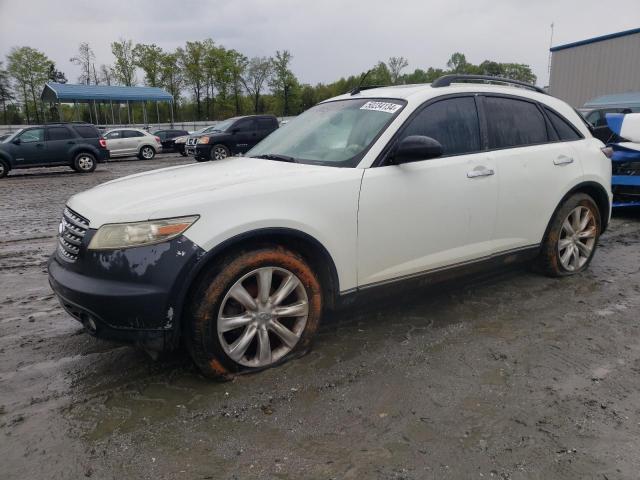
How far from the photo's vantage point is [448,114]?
144 inches

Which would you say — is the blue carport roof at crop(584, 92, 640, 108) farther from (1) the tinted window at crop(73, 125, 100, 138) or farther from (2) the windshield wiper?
(1) the tinted window at crop(73, 125, 100, 138)

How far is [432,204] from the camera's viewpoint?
11.0ft

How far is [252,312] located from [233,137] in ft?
56.3

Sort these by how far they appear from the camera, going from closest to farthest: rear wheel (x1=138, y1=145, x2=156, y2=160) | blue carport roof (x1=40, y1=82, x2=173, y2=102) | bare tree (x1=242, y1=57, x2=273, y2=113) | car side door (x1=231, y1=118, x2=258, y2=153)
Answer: car side door (x1=231, y1=118, x2=258, y2=153), rear wheel (x1=138, y1=145, x2=156, y2=160), blue carport roof (x1=40, y1=82, x2=173, y2=102), bare tree (x1=242, y1=57, x2=273, y2=113)

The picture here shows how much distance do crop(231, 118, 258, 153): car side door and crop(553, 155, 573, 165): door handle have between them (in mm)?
15969

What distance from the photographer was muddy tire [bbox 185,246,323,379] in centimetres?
268

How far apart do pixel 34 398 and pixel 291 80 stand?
69459 millimetres

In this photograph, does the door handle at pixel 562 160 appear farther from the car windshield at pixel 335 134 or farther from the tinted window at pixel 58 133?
the tinted window at pixel 58 133

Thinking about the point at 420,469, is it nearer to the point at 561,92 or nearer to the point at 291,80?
the point at 561,92

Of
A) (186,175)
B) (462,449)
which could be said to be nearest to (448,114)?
(186,175)

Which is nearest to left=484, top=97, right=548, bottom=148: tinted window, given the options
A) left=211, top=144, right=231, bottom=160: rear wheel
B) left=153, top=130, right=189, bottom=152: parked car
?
left=211, top=144, right=231, bottom=160: rear wheel

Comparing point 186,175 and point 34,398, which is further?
point 186,175

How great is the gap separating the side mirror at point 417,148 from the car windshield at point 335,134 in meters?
0.23

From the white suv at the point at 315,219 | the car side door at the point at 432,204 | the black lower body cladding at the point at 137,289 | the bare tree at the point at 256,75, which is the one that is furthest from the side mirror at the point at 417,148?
the bare tree at the point at 256,75
